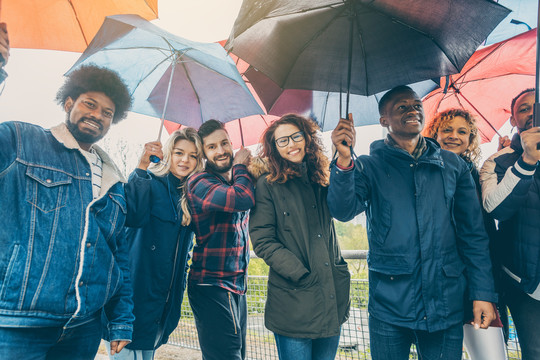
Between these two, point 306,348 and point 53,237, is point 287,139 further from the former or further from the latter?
point 53,237

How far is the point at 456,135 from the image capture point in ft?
9.23

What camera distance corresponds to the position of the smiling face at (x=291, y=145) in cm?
240

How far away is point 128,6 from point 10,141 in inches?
58.8

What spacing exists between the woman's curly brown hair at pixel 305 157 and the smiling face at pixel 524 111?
1497mm

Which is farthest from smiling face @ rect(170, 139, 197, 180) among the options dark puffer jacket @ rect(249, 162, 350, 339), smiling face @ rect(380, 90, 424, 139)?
smiling face @ rect(380, 90, 424, 139)

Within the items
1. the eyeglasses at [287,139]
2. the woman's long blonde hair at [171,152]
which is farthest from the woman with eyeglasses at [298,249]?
the woman's long blonde hair at [171,152]

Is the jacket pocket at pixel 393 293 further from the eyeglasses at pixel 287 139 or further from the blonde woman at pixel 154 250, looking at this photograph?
the blonde woman at pixel 154 250

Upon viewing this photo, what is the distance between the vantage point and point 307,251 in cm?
214

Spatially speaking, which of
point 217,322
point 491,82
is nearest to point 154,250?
point 217,322

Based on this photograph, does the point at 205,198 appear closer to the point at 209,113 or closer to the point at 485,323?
the point at 209,113

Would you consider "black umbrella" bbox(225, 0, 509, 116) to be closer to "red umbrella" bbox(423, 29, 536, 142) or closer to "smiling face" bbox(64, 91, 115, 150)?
"red umbrella" bbox(423, 29, 536, 142)

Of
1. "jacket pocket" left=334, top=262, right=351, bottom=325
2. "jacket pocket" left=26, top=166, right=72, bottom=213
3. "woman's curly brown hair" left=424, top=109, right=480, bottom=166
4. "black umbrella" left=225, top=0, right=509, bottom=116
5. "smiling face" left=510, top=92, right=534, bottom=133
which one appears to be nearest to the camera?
"jacket pocket" left=26, top=166, right=72, bottom=213

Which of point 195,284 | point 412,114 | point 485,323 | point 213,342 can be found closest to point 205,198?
point 195,284

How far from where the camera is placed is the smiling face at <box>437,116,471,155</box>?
280 centimetres
